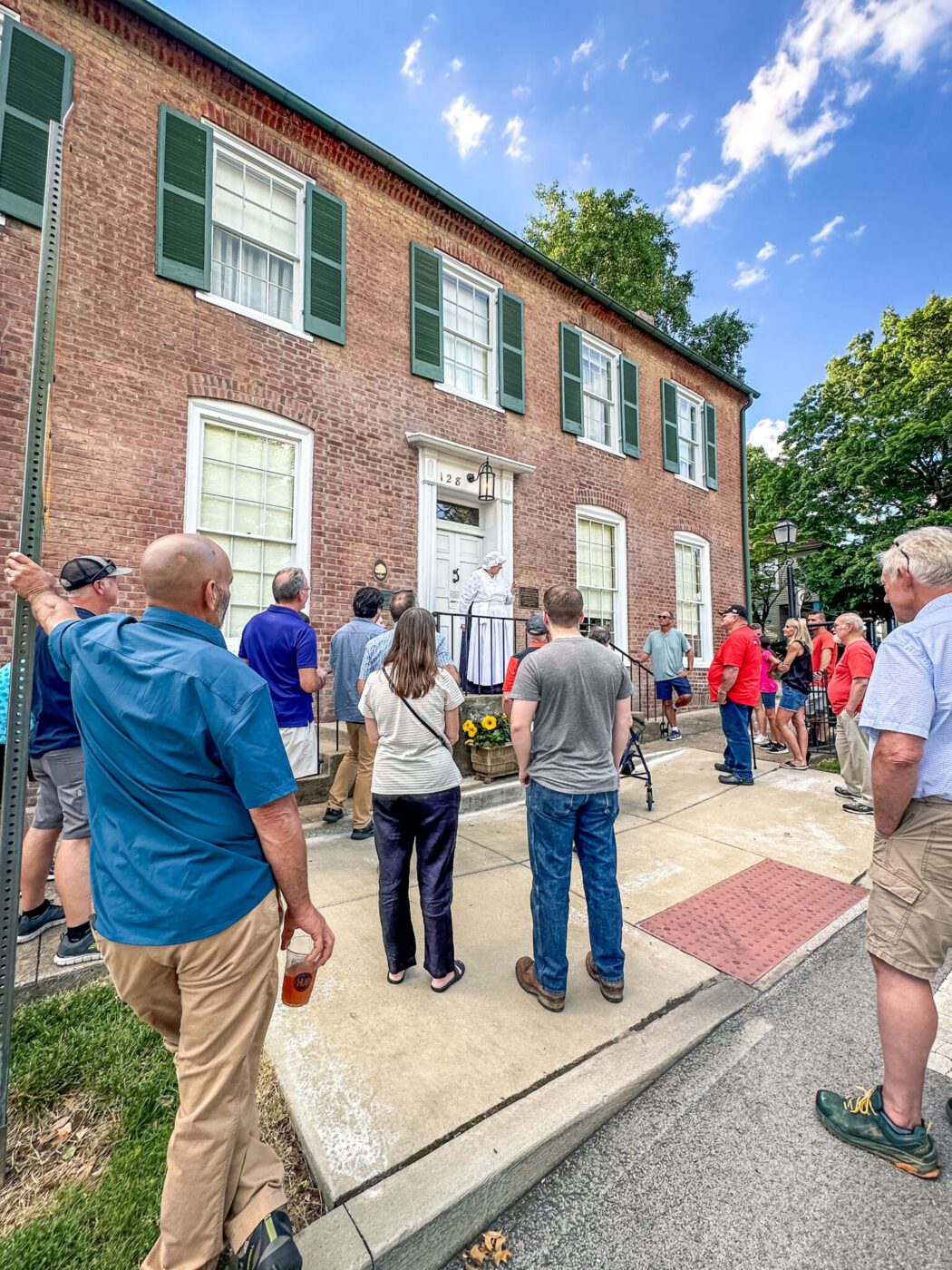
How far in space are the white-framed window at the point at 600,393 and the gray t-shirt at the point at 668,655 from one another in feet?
12.3

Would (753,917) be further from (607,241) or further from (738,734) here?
(607,241)

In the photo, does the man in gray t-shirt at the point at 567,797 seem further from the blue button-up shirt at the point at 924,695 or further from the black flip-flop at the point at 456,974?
the blue button-up shirt at the point at 924,695

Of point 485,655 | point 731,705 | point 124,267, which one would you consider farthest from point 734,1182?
point 124,267

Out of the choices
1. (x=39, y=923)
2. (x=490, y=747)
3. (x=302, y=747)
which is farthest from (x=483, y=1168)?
(x=490, y=747)

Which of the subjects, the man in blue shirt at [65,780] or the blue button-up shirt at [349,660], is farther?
the blue button-up shirt at [349,660]

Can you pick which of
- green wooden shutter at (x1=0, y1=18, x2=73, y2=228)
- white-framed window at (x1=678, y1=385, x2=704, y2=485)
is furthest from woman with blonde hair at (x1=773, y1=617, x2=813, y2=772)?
green wooden shutter at (x1=0, y1=18, x2=73, y2=228)

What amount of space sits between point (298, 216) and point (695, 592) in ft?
31.6

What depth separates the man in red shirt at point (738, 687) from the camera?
5.94 metres

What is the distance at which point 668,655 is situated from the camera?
8867mm

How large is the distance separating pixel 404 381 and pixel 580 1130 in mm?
7833

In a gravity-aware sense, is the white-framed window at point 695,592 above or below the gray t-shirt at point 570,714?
above

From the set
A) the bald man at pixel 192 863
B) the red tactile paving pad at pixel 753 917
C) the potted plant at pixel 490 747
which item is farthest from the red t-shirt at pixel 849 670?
the bald man at pixel 192 863

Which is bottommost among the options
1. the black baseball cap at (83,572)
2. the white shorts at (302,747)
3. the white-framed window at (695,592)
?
the white shorts at (302,747)

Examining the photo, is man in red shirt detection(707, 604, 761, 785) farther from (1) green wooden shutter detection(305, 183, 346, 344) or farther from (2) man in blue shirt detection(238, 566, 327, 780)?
(1) green wooden shutter detection(305, 183, 346, 344)
